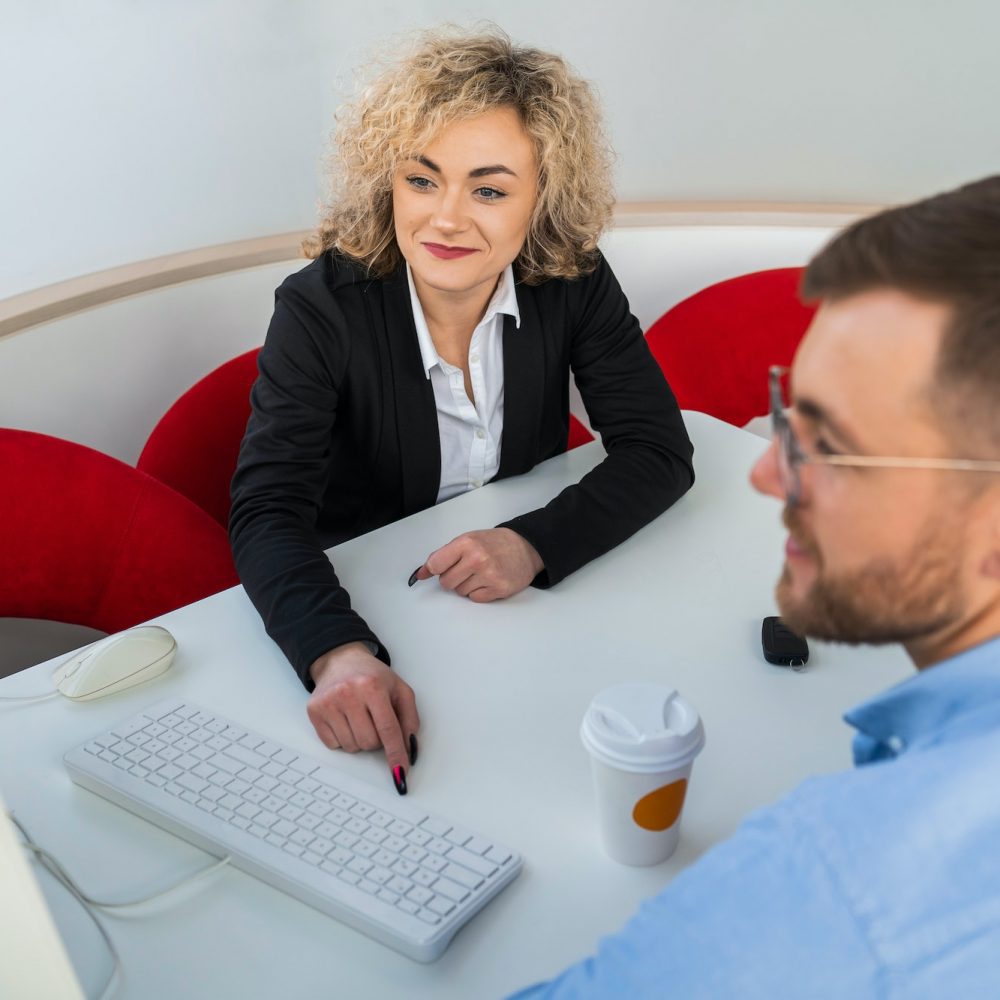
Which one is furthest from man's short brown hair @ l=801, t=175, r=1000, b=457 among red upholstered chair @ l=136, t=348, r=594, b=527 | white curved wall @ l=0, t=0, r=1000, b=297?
white curved wall @ l=0, t=0, r=1000, b=297

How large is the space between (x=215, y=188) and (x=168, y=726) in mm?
→ 1502

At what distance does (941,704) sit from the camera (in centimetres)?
72

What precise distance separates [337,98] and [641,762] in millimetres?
1988

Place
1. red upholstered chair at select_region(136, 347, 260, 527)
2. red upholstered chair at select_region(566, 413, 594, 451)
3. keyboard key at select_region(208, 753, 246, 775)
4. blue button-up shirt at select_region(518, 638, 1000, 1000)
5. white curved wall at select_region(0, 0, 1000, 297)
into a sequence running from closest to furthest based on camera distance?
1. blue button-up shirt at select_region(518, 638, 1000, 1000)
2. keyboard key at select_region(208, 753, 246, 775)
3. red upholstered chair at select_region(136, 347, 260, 527)
4. white curved wall at select_region(0, 0, 1000, 297)
5. red upholstered chair at select_region(566, 413, 594, 451)

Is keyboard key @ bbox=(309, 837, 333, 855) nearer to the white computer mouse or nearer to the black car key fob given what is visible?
the white computer mouse

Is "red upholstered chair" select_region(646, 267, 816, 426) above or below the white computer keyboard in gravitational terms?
below

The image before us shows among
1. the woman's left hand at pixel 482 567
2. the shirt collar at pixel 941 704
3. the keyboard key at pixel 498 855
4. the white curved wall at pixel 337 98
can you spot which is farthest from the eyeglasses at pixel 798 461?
the white curved wall at pixel 337 98

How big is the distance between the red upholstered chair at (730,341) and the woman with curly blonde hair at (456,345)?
586 mm

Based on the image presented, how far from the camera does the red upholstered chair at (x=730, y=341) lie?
238 centimetres

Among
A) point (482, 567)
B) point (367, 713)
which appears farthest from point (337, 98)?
point (367, 713)

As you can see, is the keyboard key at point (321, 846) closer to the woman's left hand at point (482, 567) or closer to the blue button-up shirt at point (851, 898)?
the blue button-up shirt at point (851, 898)

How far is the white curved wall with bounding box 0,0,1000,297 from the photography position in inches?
79.7

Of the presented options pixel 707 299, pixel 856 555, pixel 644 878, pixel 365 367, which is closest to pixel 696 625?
pixel 644 878

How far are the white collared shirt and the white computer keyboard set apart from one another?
733 mm
